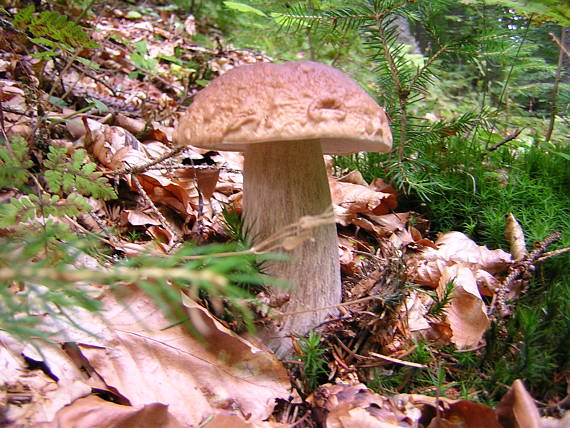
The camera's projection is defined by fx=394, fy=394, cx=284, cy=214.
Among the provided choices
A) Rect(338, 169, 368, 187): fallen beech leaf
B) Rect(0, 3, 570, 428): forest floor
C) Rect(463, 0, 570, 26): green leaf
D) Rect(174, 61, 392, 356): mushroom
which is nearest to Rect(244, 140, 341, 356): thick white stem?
Rect(174, 61, 392, 356): mushroom

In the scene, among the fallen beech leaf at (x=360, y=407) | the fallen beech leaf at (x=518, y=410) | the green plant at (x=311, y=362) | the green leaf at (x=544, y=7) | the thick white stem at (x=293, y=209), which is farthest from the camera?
the green leaf at (x=544, y=7)

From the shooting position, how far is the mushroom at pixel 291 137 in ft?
4.51

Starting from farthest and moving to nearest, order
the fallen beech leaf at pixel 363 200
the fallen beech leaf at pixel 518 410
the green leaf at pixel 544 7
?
the fallen beech leaf at pixel 363 200 → the green leaf at pixel 544 7 → the fallen beech leaf at pixel 518 410

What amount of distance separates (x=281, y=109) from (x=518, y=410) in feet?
4.11

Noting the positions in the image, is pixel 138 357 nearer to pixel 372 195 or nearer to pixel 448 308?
pixel 448 308

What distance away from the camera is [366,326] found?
1806mm

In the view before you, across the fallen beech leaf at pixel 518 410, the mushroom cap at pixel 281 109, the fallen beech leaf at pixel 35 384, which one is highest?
the mushroom cap at pixel 281 109

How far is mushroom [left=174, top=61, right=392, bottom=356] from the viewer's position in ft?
4.51

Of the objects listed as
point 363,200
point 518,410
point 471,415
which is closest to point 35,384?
point 471,415

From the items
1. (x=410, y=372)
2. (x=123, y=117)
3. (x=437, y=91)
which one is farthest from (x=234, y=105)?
(x=437, y=91)

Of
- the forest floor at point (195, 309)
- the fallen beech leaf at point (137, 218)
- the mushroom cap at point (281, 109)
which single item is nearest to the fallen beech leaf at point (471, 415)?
the forest floor at point (195, 309)

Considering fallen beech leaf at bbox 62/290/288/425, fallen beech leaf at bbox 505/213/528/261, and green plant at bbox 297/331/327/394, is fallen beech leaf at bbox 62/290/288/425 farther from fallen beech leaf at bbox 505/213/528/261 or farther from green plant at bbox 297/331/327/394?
fallen beech leaf at bbox 505/213/528/261

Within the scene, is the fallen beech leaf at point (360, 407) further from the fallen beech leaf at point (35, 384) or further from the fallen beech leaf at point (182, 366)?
the fallen beech leaf at point (35, 384)

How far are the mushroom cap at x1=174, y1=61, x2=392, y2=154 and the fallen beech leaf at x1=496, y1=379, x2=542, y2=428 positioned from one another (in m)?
0.99
